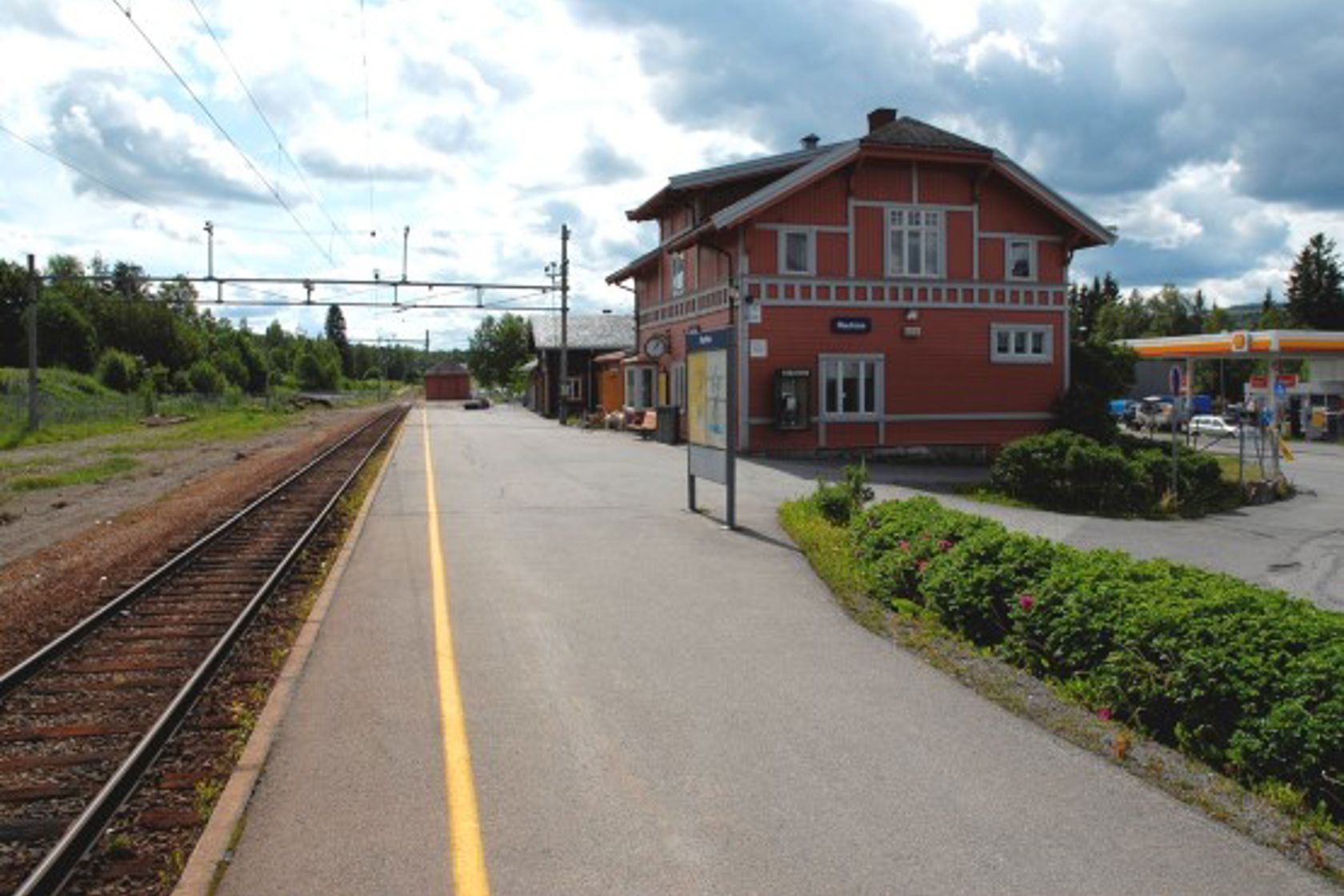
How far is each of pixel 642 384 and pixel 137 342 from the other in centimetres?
7059

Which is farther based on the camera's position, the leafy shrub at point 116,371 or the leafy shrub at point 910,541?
the leafy shrub at point 116,371

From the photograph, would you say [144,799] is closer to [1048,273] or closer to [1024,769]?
[1024,769]

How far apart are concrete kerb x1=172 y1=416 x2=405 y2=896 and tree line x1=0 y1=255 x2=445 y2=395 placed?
3142 cm

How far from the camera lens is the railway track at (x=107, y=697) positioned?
479 centimetres

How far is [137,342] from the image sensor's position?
92312 millimetres

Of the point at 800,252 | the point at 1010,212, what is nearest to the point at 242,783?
the point at 800,252

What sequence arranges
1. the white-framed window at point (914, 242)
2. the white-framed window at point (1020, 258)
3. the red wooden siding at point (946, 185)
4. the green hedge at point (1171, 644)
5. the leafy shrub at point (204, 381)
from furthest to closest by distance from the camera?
the leafy shrub at point (204, 381) < the white-framed window at point (1020, 258) < the red wooden siding at point (946, 185) < the white-framed window at point (914, 242) < the green hedge at point (1171, 644)

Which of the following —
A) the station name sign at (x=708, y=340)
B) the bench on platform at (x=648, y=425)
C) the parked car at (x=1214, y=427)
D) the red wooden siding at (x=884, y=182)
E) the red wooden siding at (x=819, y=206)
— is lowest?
Result: the parked car at (x=1214, y=427)

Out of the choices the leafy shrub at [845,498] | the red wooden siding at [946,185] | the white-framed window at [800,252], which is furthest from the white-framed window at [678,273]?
the leafy shrub at [845,498]

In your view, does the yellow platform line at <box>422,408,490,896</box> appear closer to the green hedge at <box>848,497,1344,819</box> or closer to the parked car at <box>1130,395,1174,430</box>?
the green hedge at <box>848,497,1344,819</box>

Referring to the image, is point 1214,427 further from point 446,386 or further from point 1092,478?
point 446,386

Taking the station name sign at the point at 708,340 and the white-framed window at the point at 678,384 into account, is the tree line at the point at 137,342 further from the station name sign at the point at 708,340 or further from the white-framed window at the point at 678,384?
the station name sign at the point at 708,340

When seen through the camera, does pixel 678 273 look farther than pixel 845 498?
Yes

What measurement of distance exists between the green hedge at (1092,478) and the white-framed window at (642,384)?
1775 centimetres
